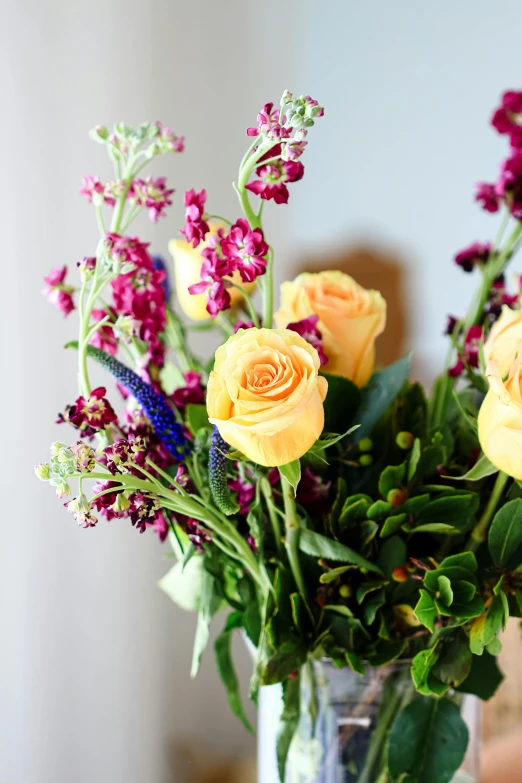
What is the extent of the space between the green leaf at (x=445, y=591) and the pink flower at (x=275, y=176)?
0.25 metres

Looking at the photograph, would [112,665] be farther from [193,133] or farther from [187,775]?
[193,133]

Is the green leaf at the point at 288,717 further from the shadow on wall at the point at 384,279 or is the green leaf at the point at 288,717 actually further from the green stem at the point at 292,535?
the shadow on wall at the point at 384,279

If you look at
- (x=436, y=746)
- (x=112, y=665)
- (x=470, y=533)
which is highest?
(x=470, y=533)

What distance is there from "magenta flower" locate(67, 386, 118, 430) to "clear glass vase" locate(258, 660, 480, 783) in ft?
0.79

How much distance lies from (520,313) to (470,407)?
0.10 m

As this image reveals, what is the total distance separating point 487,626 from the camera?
44 cm

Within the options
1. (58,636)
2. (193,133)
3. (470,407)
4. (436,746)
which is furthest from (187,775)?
(193,133)

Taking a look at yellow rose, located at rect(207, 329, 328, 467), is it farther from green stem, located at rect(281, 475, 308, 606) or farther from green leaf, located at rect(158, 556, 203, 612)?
green leaf, located at rect(158, 556, 203, 612)

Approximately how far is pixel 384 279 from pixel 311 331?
79cm

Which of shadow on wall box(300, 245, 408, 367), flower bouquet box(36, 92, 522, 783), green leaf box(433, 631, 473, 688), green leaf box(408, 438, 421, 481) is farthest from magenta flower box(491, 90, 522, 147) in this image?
shadow on wall box(300, 245, 408, 367)

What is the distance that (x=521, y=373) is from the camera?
1.31 ft

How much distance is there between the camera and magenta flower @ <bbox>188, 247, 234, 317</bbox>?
405mm

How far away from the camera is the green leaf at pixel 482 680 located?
503 mm

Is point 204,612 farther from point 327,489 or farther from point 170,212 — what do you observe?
point 170,212
